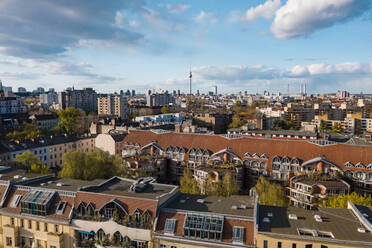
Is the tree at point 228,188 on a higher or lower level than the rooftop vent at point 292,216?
lower

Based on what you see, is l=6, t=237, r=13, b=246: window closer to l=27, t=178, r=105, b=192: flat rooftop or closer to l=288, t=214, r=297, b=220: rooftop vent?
l=27, t=178, r=105, b=192: flat rooftop

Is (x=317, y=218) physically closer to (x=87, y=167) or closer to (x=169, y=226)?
(x=169, y=226)

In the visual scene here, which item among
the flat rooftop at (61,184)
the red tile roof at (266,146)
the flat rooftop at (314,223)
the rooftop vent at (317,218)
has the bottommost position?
the flat rooftop at (314,223)

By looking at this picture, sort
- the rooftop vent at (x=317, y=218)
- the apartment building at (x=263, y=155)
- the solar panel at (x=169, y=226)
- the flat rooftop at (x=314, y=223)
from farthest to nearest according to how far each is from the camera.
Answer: the apartment building at (x=263, y=155) < the rooftop vent at (x=317, y=218) < the solar panel at (x=169, y=226) < the flat rooftop at (x=314, y=223)

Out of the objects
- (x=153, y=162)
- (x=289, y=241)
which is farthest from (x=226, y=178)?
(x=289, y=241)

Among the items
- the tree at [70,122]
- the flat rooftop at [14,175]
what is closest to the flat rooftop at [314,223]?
the flat rooftop at [14,175]

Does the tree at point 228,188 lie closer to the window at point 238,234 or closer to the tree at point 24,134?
the window at point 238,234
